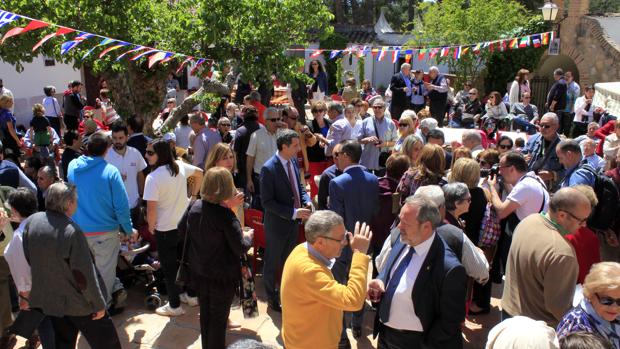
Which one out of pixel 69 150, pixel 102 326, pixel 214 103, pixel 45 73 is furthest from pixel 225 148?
pixel 45 73

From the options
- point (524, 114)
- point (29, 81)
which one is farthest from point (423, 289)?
point (29, 81)

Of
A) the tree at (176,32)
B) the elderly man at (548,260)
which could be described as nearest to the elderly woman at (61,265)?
the elderly man at (548,260)

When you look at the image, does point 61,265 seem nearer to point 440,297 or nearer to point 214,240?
point 214,240

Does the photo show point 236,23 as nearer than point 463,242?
No

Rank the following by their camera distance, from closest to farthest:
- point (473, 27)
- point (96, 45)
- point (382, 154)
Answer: point (96, 45), point (382, 154), point (473, 27)

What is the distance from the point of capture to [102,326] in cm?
377

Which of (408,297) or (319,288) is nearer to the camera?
(319,288)

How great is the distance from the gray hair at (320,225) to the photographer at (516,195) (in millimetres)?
2175

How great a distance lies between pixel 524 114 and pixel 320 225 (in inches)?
373

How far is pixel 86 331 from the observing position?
373cm

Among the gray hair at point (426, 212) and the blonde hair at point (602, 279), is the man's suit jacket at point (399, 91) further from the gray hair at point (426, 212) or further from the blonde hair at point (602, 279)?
the blonde hair at point (602, 279)

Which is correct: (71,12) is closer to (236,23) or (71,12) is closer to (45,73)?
(236,23)

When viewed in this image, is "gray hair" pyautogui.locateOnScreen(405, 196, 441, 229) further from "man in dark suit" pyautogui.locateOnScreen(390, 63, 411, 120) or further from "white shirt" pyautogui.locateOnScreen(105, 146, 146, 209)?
"man in dark suit" pyautogui.locateOnScreen(390, 63, 411, 120)

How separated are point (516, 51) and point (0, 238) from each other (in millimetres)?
17909
